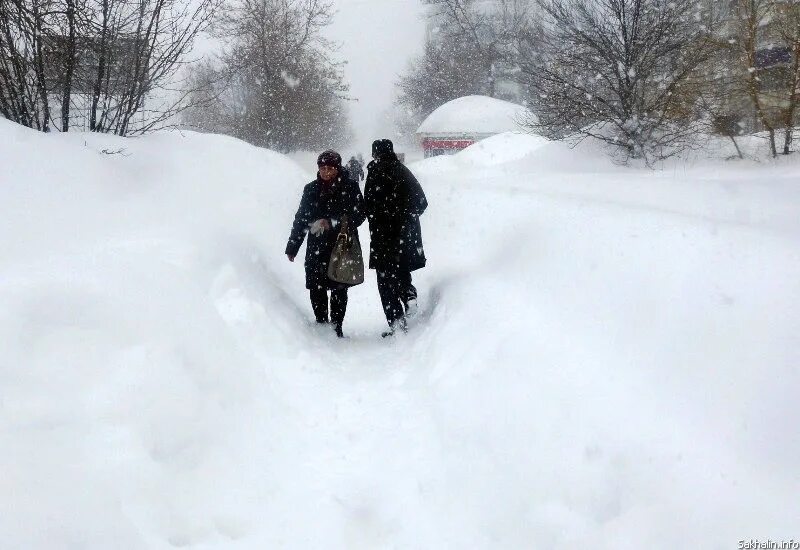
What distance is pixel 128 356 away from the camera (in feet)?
9.36

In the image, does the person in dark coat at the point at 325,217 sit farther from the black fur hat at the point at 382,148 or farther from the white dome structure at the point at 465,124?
the white dome structure at the point at 465,124

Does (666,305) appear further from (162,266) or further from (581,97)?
(581,97)

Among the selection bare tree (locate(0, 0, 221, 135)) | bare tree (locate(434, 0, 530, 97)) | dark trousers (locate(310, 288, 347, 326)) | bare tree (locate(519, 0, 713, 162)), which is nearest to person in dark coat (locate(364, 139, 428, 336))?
dark trousers (locate(310, 288, 347, 326))

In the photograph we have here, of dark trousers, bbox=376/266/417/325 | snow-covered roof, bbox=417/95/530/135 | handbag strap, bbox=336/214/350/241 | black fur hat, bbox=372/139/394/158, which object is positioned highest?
snow-covered roof, bbox=417/95/530/135

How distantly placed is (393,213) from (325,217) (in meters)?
0.64

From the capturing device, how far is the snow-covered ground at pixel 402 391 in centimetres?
215

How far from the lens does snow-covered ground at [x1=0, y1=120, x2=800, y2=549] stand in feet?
7.06

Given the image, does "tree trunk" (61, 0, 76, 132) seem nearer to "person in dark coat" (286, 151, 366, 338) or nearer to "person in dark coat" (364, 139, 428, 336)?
"person in dark coat" (286, 151, 366, 338)

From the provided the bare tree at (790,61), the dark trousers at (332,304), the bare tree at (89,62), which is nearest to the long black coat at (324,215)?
the dark trousers at (332,304)

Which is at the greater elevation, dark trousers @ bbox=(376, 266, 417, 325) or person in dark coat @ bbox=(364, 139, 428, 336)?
person in dark coat @ bbox=(364, 139, 428, 336)

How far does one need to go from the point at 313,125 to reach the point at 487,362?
29032mm

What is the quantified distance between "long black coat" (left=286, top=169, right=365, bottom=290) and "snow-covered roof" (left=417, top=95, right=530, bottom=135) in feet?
81.6

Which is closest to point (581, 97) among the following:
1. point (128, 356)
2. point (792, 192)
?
point (792, 192)

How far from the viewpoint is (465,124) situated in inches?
1160
